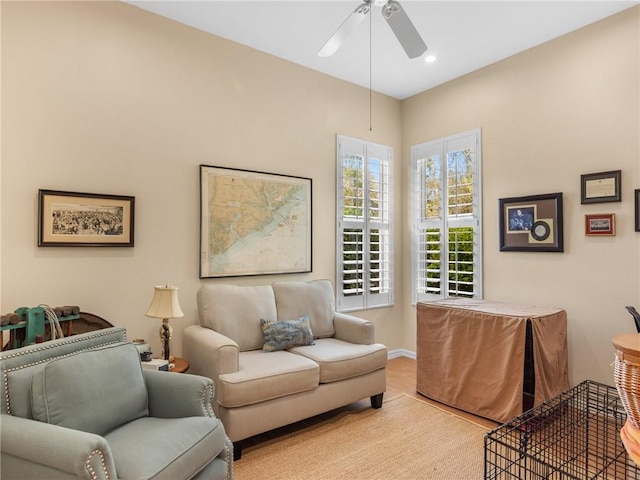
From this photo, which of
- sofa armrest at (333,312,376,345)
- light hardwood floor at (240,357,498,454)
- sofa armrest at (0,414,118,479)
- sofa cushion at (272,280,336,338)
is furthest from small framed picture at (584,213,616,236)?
sofa armrest at (0,414,118,479)

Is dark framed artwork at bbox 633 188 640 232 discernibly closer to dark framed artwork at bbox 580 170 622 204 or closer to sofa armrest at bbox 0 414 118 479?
dark framed artwork at bbox 580 170 622 204

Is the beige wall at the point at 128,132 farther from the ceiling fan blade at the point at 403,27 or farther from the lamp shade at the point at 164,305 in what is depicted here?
the ceiling fan blade at the point at 403,27

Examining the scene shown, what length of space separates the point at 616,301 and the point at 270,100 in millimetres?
3389

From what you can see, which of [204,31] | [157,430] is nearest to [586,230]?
[157,430]

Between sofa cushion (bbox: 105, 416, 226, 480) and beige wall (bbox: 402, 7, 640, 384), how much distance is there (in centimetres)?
297

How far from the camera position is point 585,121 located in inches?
127

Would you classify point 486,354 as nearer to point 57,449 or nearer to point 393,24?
point 393,24

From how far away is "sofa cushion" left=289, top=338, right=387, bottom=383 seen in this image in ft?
9.27

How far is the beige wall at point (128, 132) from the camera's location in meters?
2.54

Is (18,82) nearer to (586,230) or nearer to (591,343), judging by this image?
(586,230)

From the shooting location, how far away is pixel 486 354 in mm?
3021

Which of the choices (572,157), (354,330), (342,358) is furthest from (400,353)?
(572,157)

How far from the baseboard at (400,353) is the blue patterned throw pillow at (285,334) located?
172cm

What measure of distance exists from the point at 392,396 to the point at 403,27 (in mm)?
2902
